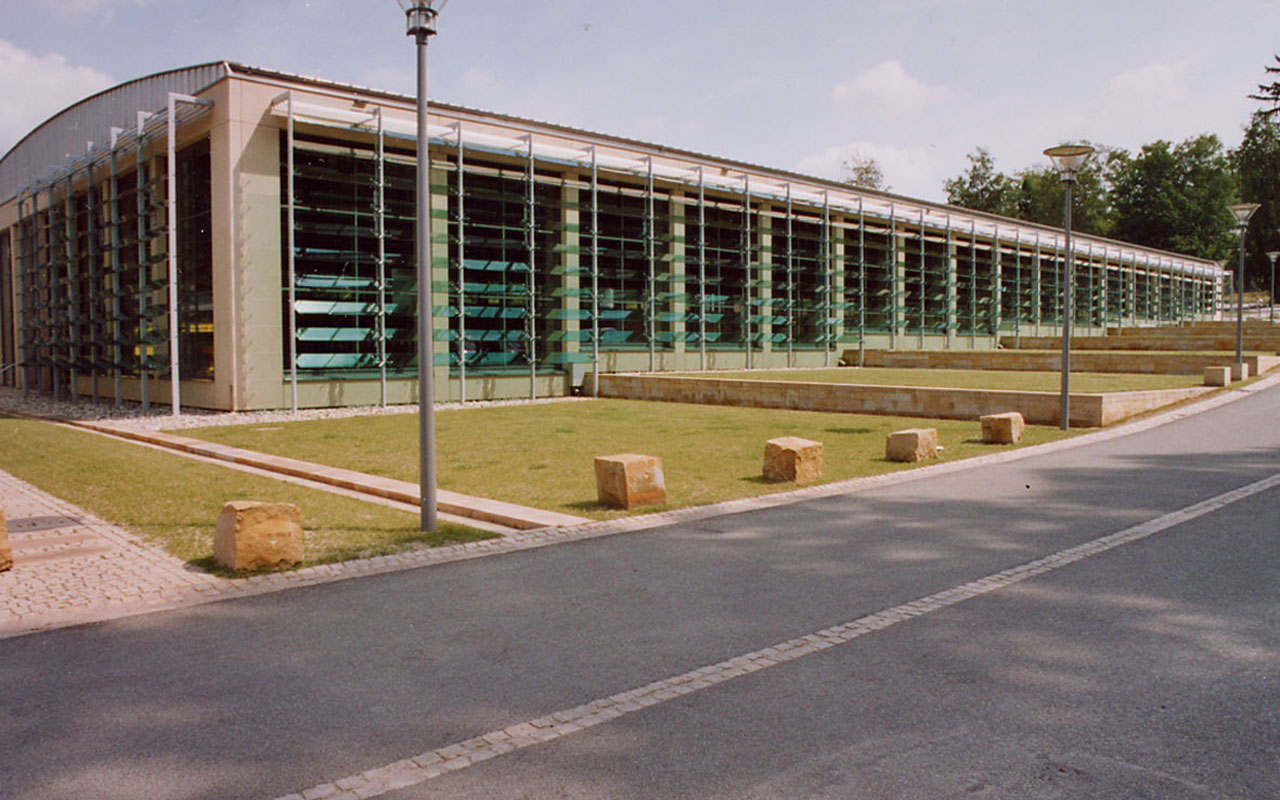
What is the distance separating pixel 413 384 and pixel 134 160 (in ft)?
35.8

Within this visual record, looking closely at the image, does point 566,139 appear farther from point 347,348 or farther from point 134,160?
point 134,160

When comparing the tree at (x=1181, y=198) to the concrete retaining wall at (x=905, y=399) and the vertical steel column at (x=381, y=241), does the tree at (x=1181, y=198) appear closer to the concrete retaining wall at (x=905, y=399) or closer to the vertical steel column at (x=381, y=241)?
the concrete retaining wall at (x=905, y=399)

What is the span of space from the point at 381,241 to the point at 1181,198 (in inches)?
3363

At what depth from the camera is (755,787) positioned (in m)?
3.66

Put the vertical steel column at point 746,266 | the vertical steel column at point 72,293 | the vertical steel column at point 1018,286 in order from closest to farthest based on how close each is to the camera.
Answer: the vertical steel column at point 72,293
the vertical steel column at point 746,266
the vertical steel column at point 1018,286

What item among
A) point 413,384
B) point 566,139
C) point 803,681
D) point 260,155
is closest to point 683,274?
point 566,139

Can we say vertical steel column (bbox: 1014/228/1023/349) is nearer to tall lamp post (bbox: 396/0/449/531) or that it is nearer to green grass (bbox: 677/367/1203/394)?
green grass (bbox: 677/367/1203/394)

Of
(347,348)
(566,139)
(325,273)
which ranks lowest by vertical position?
(347,348)

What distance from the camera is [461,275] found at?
25906 mm

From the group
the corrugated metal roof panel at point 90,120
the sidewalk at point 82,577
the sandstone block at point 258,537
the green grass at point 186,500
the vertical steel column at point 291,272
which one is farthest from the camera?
the corrugated metal roof panel at point 90,120

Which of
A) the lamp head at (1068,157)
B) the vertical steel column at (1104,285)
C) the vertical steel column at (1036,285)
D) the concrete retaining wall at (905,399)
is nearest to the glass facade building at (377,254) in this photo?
the concrete retaining wall at (905,399)

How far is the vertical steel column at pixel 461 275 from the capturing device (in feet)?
84.3

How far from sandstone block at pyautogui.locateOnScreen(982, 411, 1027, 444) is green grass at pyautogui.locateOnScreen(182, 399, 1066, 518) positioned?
0.23m

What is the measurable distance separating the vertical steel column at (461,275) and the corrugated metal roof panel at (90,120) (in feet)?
20.5
